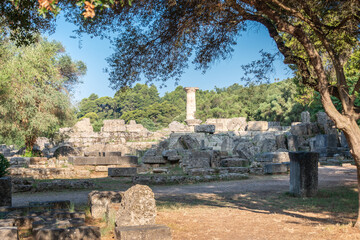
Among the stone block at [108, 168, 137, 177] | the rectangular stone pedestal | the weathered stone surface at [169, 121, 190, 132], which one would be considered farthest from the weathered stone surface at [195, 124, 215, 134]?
the rectangular stone pedestal

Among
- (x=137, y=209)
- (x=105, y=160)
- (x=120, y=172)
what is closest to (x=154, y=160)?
(x=105, y=160)

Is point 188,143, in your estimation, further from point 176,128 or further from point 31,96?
point 176,128

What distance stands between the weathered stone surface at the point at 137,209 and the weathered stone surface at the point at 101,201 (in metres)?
1.16

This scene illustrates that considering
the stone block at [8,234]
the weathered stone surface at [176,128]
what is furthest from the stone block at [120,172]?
the weathered stone surface at [176,128]

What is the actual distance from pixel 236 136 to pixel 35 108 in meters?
16.1

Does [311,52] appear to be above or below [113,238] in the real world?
above

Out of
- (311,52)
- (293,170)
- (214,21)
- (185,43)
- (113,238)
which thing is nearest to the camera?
(113,238)

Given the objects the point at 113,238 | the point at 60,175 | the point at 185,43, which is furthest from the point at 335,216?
the point at 60,175

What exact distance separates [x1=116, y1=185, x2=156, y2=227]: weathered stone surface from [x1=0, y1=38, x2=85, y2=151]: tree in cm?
1500

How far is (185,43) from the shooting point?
888 centimetres

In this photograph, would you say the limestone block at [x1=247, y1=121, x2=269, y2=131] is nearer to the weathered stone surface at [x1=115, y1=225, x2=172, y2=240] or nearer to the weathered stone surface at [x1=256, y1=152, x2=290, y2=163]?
the weathered stone surface at [x1=256, y1=152, x2=290, y2=163]

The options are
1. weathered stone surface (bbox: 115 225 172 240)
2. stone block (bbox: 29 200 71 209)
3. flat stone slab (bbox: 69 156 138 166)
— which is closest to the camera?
weathered stone surface (bbox: 115 225 172 240)

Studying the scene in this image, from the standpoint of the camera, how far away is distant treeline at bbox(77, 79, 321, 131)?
45.7 meters

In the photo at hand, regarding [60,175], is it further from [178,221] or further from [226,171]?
[178,221]
